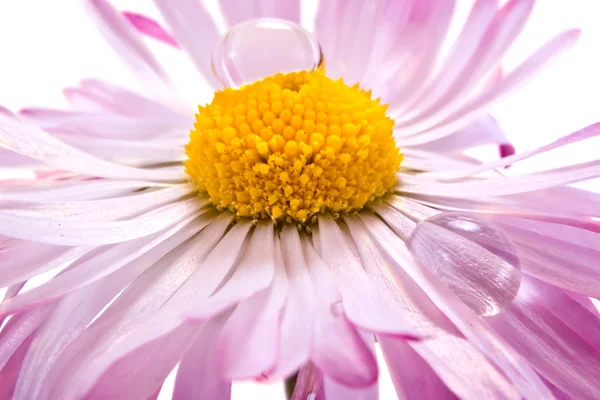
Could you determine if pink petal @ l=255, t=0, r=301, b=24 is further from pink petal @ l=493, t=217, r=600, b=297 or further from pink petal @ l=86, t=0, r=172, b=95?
pink petal @ l=493, t=217, r=600, b=297

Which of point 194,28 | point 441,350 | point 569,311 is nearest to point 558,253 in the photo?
point 569,311

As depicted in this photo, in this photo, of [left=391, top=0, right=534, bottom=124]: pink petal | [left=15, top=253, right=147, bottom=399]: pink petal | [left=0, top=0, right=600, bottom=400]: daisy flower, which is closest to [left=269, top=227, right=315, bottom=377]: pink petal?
[left=0, top=0, right=600, bottom=400]: daisy flower

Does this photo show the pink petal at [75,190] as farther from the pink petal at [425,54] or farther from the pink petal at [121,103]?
the pink petal at [425,54]

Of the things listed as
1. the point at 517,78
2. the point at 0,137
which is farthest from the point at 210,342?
the point at 517,78

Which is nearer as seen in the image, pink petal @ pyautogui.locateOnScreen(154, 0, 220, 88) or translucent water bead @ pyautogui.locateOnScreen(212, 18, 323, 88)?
translucent water bead @ pyautogui.locateOnScreen(212, 18, 323, 88)

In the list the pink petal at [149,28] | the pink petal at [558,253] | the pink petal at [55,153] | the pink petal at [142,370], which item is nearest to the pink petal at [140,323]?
the pink petal at [142,370]

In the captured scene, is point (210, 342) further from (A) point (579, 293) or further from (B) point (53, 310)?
(A) point (579, 293)

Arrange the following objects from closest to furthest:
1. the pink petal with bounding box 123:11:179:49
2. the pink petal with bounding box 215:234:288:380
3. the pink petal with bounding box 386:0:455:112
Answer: the pink petal with bounding box 215:234:288:380, the pink petal with bounding box 386:0:455:112, the pink petal with bounding box 123:11:179:49
